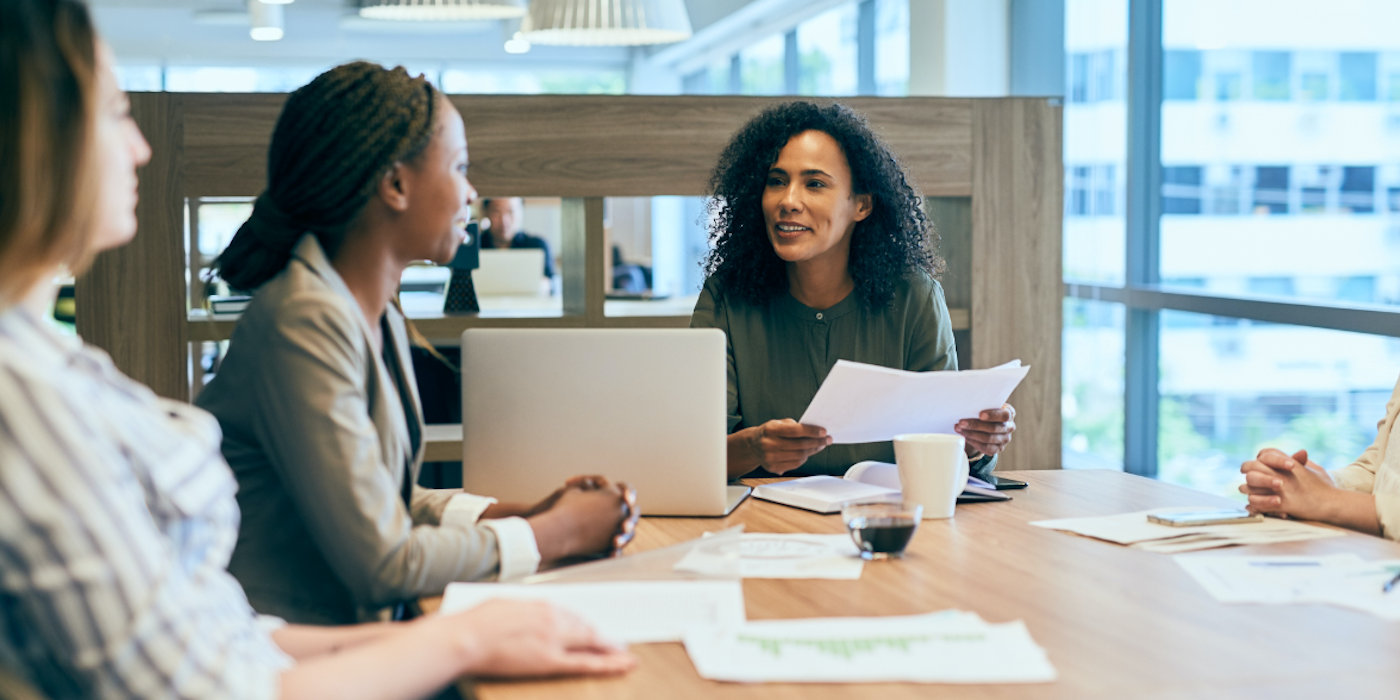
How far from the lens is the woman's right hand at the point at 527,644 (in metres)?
0.96

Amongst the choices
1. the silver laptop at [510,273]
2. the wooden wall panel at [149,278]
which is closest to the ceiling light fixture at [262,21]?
the silver laptop at [510,273]

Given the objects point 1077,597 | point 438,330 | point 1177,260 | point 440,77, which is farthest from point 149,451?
point 440,77

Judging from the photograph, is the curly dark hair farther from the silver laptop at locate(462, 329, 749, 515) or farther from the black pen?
the black pen

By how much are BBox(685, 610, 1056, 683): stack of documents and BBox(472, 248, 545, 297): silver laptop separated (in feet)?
12.1

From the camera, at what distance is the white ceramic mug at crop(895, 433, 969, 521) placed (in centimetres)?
154

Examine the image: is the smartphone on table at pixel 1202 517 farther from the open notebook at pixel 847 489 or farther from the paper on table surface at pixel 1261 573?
the open notebook at pixel 847 489

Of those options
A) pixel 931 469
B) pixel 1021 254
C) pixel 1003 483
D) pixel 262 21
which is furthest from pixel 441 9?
pixel 262 21

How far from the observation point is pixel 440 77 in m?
10.8

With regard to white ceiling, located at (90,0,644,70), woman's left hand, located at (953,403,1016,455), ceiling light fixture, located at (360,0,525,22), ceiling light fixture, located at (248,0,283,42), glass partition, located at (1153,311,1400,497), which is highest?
white ceiling, located at (90,0,644,70)

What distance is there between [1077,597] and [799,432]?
59 cm

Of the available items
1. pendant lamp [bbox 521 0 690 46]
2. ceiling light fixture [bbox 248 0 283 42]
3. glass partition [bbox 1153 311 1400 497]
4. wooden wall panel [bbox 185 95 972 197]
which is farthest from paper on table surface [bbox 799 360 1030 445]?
ceiling light fixture [bbox 248 0 283 42]

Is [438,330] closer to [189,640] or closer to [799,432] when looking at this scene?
[799,432]

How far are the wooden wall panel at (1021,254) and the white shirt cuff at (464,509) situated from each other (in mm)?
1978

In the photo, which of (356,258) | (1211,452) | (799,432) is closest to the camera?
(356,258)
